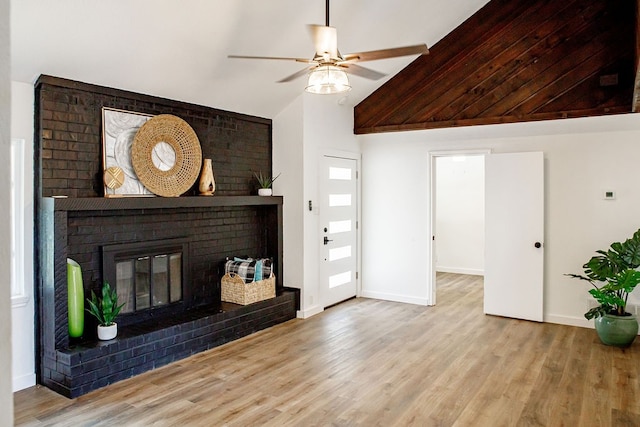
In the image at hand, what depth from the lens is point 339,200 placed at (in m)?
6.45

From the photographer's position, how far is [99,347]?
3760 mm

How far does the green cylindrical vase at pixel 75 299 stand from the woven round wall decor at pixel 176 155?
98cm

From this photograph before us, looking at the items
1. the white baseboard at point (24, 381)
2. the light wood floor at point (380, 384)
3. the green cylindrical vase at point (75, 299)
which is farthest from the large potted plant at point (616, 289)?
the white baseboard at point (24, 381)

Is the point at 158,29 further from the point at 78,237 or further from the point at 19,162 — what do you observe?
the point at 78,237

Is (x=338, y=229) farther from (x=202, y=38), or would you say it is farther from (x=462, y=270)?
(x=462, y=270)

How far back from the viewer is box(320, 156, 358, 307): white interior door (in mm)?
6156

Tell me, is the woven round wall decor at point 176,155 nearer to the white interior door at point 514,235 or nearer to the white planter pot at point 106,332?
the white planter pot at point 106,332

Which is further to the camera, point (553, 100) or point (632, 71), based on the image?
point (553, 100)

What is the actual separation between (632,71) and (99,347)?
542 cm

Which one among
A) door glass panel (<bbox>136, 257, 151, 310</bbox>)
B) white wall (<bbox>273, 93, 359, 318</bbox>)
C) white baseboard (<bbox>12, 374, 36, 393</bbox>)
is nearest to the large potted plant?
white wall (<bbox>273, 93, 359, 318</bbox>)

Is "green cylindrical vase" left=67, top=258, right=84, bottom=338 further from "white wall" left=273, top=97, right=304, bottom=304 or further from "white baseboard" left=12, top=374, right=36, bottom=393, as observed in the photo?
"white wall" left=273, top=97, right=304, bottom=304

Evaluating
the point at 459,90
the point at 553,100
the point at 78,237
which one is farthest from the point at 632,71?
the point at 78,237

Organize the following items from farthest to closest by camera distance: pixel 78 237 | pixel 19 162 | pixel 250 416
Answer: pixel 78 237
pixel 19 162
pixel 250 416

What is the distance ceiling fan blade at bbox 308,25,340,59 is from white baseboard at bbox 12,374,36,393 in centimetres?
329
